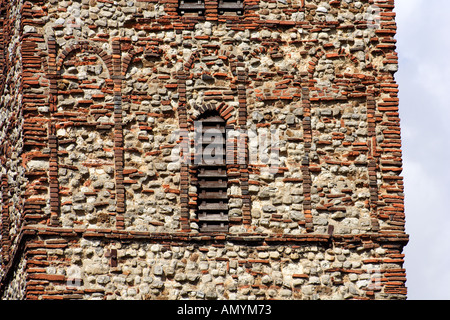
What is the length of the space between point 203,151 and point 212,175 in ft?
1.32

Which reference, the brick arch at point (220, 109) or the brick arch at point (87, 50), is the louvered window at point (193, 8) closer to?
the brick arch at point (87, 50)

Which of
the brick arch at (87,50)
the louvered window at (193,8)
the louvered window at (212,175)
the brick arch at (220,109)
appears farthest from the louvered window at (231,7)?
the brick arch at (87,50)

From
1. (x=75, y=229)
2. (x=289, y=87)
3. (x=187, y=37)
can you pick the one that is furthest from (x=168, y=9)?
(x=75, y=229)

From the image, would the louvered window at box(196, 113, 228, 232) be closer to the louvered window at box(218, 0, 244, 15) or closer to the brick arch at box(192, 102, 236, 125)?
the brick arch at box(192, 102, 236, 125)

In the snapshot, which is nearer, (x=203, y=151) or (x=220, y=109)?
(x=203, y=151)

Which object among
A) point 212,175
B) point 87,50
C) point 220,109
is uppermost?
point 87,50

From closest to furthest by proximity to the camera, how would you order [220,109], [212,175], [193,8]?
[212,175] → [220,109] → [193,8]

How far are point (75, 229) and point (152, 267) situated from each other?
4.27 feet

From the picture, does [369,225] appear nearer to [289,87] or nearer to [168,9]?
[289,87]

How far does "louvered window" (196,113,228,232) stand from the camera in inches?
971

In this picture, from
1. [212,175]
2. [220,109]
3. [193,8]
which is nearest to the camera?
[212,175]

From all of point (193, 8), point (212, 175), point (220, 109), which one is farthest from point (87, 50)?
point (212, 175)

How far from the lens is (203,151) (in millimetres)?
24922

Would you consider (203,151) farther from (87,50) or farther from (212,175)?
(87,50)
